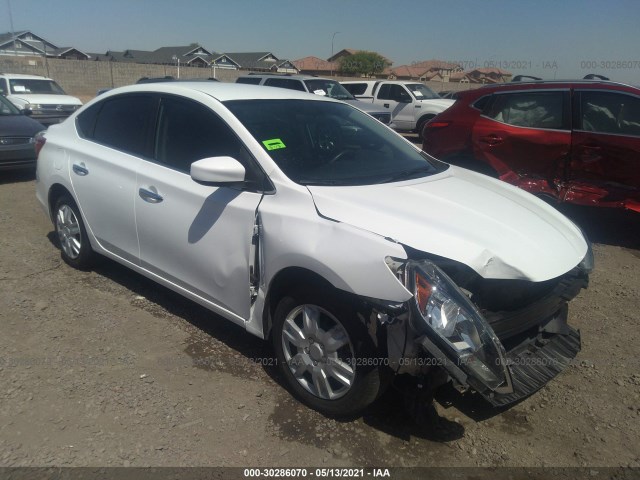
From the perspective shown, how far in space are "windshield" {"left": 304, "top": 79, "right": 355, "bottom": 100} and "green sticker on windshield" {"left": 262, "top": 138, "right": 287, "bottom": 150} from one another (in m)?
9.59

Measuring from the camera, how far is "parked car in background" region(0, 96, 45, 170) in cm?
850

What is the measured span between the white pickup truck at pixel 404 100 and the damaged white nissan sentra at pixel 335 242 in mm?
12271

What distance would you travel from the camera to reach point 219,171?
296 centimetres

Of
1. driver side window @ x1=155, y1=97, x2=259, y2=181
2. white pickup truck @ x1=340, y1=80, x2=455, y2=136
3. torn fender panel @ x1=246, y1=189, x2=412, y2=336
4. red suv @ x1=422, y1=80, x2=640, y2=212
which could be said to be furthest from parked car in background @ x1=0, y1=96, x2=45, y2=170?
white pickup truck @ x1=340, y1=80, x2=455, y2=136

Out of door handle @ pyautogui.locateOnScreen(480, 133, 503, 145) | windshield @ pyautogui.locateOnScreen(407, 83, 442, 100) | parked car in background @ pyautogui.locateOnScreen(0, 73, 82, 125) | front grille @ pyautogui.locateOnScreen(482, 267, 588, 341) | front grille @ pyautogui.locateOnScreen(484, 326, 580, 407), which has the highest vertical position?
door handle @ pyautogui.locateOnScreen(480, 133, 503, 145)

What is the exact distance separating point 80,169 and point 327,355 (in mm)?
2790

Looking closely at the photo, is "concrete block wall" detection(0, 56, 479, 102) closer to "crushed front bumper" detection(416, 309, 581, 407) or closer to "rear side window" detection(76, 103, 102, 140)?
"rear side window" detection(76, 103, 102, 140)

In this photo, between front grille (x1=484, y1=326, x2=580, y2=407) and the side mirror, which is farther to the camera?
the side mirror

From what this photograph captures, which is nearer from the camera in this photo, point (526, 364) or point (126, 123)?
point (526, 364)

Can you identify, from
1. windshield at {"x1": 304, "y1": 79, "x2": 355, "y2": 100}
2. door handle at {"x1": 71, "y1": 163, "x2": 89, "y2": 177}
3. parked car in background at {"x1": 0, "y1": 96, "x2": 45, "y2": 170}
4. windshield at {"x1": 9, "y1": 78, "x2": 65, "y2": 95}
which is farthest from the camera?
windshield at {"x1": 9, "y1": 78, "x2": 65, "y2": 95}

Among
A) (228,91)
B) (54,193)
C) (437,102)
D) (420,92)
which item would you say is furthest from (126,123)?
(420,92)

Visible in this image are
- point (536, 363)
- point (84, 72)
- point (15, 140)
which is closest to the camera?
point (536, 363)

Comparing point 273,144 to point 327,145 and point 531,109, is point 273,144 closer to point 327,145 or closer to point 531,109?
point 327,145

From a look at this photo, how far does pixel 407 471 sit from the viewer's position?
8.32ft
